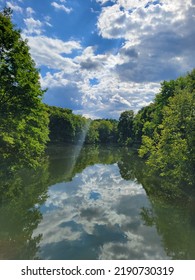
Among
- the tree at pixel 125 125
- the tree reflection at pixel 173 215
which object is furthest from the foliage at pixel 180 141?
the tree at pixel 125 125

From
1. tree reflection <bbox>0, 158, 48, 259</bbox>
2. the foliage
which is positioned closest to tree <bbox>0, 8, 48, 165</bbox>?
tree reflection <bbox>0, 158, 48, 259</bbox>

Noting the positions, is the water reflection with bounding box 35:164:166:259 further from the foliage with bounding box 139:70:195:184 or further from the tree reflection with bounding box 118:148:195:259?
the foliage with bounding box 139:70:195:184

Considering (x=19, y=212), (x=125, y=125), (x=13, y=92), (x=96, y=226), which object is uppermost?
(x=125, y=125)

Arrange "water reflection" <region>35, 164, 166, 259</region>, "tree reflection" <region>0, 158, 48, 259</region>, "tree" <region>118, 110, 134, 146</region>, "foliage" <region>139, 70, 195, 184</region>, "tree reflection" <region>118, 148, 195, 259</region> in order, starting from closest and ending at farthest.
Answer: "tree reflection" <region>0, 158, 48, 259</region>, "water reflection" <region>35, 164, 166, 259</region>, "tree reflection" <region>118, 148, 195, 259</region>, "foliage" <region>139, 70, 195, 184</region>, "tree" <region>118, 110, 134, 146</region>

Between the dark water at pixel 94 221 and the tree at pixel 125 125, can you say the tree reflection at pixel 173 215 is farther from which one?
the tree at pixel 125 125

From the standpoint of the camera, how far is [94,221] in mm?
20266

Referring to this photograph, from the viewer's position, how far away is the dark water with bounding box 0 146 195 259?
15039 mm

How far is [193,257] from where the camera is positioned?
1442 centimetres

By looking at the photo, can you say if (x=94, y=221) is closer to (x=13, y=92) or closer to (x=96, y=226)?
(x=96, y=226)

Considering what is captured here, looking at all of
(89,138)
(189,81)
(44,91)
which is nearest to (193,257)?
(44,91)

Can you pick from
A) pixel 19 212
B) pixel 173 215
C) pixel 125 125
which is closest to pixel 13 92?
pixel 19 212

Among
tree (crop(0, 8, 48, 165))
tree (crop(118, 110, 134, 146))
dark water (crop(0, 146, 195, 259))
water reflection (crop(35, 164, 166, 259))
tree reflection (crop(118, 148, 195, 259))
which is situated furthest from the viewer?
tree (crop(118, 110, 134, 146))

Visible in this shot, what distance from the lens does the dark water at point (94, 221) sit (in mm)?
15039

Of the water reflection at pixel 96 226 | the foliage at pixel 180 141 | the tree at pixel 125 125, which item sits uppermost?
the tree at pixel 125 125
